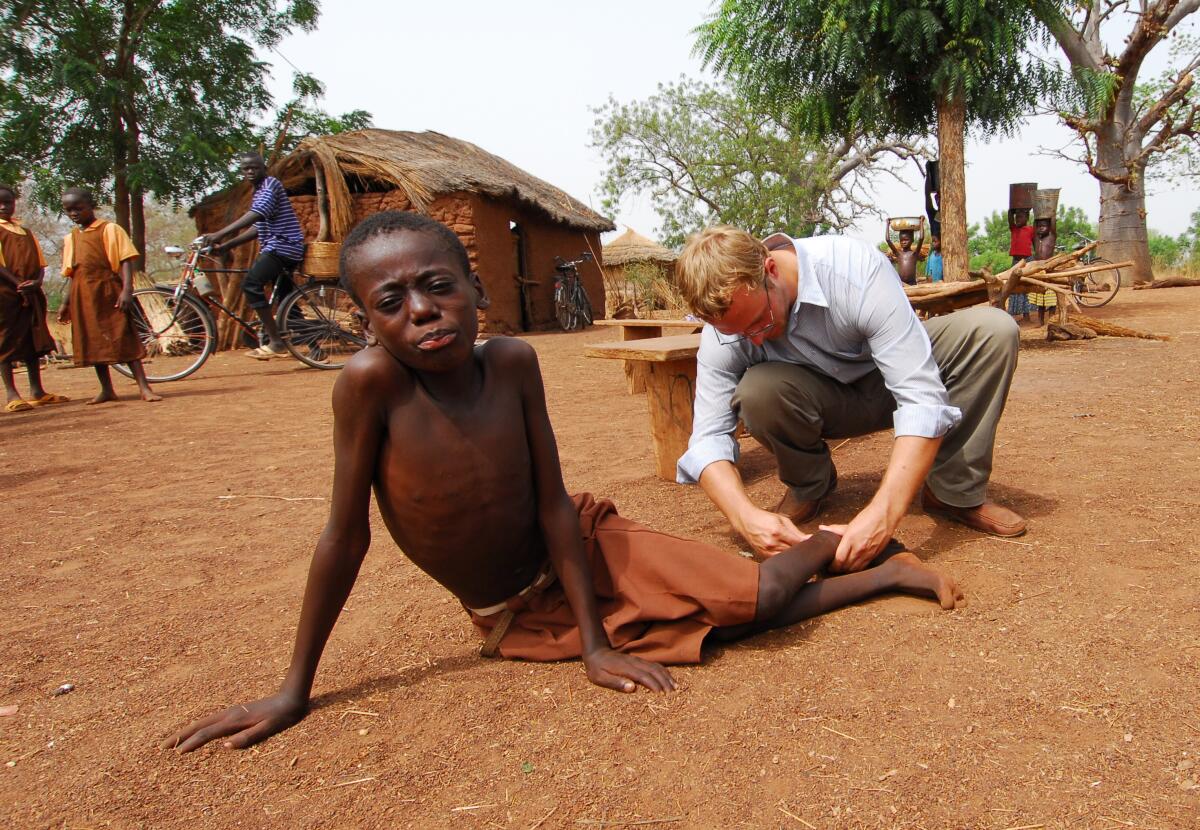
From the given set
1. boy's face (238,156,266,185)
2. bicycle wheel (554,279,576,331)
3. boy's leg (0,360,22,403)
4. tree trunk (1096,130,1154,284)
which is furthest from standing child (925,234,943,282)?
boy's leg (0,360,22,403)

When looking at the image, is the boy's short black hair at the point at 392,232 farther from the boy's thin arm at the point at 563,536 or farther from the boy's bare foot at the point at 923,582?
the boy's bare foot at the point at 923,582

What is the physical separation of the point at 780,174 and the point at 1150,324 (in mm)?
15991

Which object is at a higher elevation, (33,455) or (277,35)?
(277,35)

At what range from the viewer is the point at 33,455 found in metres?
4.44

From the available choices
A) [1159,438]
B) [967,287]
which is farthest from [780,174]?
[1159,438]

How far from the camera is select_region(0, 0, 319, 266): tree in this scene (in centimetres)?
1292

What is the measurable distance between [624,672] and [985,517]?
4.43ft

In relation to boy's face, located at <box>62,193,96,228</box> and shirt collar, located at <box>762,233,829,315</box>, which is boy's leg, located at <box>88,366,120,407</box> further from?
shirt collar, located at <box>762,233,829,315</box>

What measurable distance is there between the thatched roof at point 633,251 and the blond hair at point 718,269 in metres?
17.8

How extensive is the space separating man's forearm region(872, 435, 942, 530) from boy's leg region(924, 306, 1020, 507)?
41 centimetres

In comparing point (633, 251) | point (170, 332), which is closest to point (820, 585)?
point (170, 332)

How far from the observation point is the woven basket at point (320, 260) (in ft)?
25.4

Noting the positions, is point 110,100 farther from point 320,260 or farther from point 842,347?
point 842,347

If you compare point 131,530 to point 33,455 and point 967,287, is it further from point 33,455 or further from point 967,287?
point 967,287
